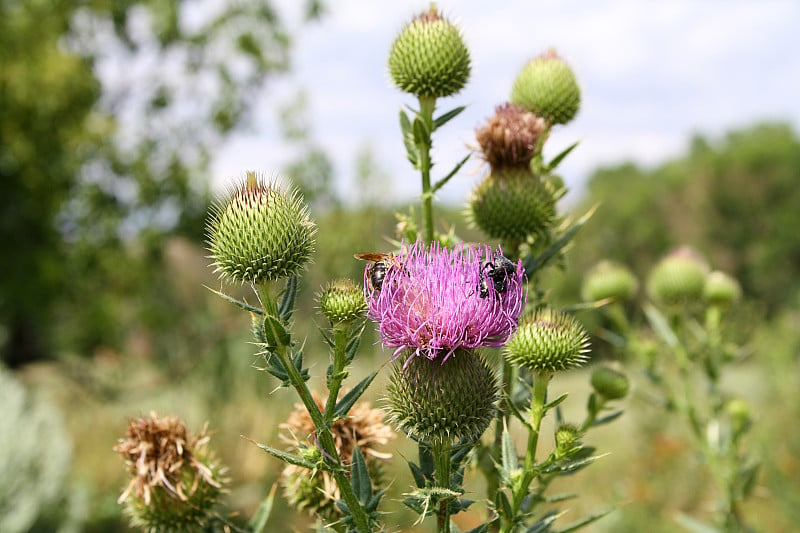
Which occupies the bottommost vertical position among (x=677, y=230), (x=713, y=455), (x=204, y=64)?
(x=713, y=455)

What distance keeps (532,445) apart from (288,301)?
0.84 metres

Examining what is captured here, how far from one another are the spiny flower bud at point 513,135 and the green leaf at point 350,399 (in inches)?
57.2

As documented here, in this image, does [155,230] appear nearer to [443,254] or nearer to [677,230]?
[443,254]

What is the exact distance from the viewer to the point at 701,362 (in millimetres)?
4570

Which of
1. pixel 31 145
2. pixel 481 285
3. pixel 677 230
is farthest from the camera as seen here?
pixel 677 230

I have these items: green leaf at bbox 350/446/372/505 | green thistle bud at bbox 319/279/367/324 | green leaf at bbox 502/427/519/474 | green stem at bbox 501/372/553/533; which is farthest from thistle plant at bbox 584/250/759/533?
green thistle bud at bbox 319/279/367/324

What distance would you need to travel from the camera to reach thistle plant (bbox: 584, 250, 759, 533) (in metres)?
3.98

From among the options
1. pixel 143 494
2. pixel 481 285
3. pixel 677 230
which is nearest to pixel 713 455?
pixel 481 285

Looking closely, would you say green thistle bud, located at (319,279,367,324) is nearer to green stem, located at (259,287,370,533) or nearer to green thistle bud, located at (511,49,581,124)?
green stem, located at (259,287,370,533)

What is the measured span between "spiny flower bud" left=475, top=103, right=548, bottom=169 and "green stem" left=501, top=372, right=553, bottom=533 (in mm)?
1102

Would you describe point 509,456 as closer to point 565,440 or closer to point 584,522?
point 565,440

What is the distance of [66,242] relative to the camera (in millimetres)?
13953

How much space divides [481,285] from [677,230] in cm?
4922

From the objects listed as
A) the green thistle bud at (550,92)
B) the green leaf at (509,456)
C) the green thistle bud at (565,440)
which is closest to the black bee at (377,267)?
the green leaf at (509,456)
